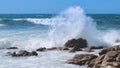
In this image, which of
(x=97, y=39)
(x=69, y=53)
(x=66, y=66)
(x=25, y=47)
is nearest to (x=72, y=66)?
(x=66, y=66)

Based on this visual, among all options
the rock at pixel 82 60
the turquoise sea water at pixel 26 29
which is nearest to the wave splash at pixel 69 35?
the turquoise sea water at pixel 26 29

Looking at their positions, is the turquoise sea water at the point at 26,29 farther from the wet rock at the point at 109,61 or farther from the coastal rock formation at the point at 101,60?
the wet rock at the point at 109,61

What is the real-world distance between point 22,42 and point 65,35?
3055 mm

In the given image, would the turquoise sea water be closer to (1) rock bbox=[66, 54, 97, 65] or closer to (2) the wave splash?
(2) the wave splash

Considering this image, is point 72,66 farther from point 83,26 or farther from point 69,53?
point 83,26

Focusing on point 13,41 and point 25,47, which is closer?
point 25,47

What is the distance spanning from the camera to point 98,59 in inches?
543

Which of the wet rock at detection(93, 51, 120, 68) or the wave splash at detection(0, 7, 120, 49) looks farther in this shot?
the wave splash at detection(0, 7, 120, 49)

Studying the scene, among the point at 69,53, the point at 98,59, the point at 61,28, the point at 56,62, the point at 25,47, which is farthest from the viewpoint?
the point at 61,28

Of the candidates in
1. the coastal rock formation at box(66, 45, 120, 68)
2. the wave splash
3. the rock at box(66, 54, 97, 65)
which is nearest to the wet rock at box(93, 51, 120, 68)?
the coastal rock formation at box(66, 45, 120, 68)

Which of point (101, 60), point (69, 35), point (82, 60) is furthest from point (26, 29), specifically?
point (101, 60)

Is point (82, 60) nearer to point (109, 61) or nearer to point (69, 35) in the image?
point (109, 61)

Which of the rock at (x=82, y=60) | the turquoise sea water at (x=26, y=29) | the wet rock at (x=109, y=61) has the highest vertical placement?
the wet rock at (x=109, y=61)

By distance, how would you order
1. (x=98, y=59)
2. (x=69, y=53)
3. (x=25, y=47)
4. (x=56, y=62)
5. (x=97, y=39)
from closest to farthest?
(x=98, y=59)
(x=56, y=62)
(x=69, y=53)
(x=25, y=47)
(x=97, y=39)
